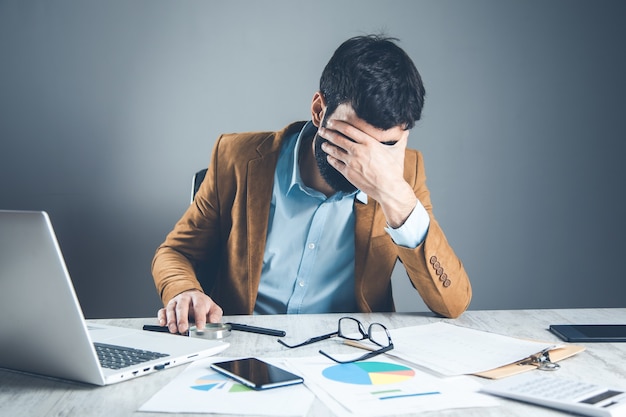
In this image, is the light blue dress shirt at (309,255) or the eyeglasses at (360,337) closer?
the eyeglasses at (360,337)

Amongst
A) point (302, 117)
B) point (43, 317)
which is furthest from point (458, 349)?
point (302, 117)

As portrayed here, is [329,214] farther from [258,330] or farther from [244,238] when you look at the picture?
[258,330]

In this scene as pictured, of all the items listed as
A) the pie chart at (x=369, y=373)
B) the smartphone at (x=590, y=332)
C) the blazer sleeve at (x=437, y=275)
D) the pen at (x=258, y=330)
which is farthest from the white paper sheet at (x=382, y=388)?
the blazer sleeve at (x=437, y=275)

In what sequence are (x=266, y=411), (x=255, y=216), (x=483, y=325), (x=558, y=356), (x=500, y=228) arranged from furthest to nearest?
(x=500, y=228)
(x=255, y=216)
(x=483, y=325)
(x=558, y=356)
(x=266, y=411)

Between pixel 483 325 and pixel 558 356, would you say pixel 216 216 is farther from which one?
pixel 558 356

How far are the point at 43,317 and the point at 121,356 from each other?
0.18 meters

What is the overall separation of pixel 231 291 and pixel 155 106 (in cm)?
97

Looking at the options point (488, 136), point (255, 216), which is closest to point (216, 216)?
Answer: point (255, 216)

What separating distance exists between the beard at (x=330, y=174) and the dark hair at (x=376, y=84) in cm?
11

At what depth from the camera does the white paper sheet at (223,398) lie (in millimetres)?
739

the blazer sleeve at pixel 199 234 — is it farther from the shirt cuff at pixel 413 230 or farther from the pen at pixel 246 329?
the shirt cuff at pixel 413 230

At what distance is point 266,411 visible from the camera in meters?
0.73

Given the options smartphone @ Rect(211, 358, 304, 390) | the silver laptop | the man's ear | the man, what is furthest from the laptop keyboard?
the man's ear

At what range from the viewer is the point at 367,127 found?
1.51m
